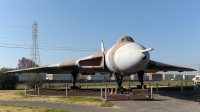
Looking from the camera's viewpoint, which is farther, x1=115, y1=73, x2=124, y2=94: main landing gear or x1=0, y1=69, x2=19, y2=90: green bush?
x1=0, y1=69, x2=19, y2=90: green bush

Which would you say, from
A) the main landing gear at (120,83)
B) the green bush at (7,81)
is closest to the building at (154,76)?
the green bush at (7,81)

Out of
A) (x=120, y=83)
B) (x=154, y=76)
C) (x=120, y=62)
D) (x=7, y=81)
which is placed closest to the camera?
(x=120, y=62)

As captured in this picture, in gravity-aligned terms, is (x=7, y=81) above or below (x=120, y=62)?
below

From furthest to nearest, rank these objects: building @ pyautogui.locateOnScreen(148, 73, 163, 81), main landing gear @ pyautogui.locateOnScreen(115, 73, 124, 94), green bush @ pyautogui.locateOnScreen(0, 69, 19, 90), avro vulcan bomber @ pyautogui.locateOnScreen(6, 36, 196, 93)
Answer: building @ pyautogui.locateOnScreen(148, 73, 163, 81)
green bush @ pyautogui.locateOnScreen(0, 69, 19, 90)
main landing gear @ pyautogui.locateOnScreen(115, 73, 124, 94)
avro vulcan bomber @ pyautogui.locateOnScreen(6, 36, 196, 93)

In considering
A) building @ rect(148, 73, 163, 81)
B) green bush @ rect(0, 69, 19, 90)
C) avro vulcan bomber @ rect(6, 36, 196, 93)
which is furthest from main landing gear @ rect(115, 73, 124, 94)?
building @ rect(148, 73, 163, 81)

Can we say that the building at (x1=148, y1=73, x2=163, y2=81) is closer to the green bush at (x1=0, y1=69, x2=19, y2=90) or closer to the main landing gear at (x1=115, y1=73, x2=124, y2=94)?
the green bush at (x1=0, y1=69, x2=19, y2=90)

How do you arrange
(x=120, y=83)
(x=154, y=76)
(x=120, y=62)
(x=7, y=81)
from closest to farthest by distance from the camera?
(x=120, y=62)
(x=120, y=83)
(x=7, y=81)
(x=154, y=76)

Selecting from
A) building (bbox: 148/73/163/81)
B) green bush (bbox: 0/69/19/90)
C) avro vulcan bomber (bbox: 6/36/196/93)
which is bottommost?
building (bbox: 148/73/163/81)

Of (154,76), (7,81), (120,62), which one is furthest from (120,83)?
(154,76)

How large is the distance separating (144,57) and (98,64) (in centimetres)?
719

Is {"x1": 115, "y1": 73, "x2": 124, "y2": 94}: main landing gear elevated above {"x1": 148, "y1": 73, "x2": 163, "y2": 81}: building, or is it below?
above

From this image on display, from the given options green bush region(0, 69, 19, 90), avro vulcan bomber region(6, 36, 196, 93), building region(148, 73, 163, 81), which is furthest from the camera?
building region(148, 73, 163, 81)

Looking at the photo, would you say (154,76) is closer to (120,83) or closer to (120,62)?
(120,83)

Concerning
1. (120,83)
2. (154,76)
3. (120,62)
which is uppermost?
(120,62)
